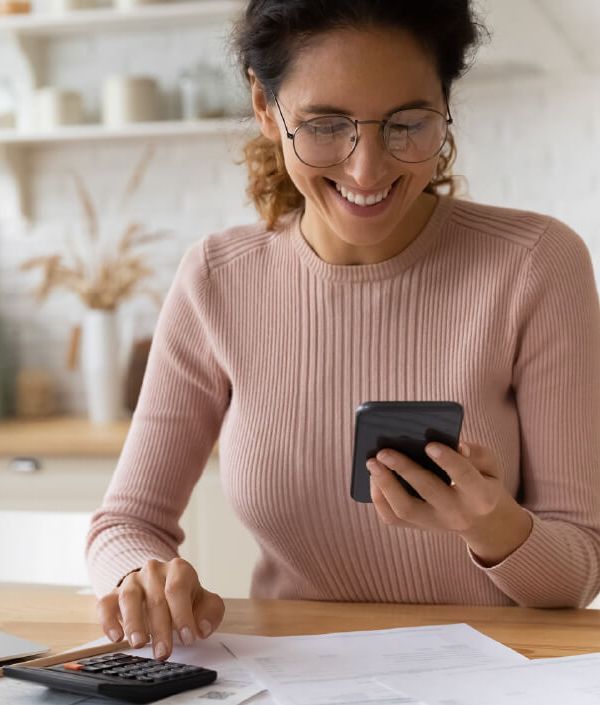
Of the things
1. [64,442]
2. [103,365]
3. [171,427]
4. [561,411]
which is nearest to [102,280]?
[103,365]

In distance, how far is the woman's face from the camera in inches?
49.4

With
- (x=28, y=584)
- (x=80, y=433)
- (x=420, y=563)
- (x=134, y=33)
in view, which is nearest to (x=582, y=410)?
(x=420, y=563)

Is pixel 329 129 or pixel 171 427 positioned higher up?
pixel 329 129

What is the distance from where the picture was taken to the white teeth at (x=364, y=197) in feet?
4.36

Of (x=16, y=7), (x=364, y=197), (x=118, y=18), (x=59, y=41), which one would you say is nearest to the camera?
(x=364, y=197)

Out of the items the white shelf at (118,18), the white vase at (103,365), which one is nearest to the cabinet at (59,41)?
the white shelf at (118,18)

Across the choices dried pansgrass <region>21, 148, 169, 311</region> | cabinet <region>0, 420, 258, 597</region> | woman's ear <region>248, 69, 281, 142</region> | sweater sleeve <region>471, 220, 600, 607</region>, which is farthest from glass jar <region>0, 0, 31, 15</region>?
sweater sleeve <region>471, 220, 600, 607</region>

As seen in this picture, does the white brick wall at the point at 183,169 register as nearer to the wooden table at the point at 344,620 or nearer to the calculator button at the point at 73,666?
the wooden table at the point at 344,620

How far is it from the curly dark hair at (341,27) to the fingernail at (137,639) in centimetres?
65

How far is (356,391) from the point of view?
4.80ft

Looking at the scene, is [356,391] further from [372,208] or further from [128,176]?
[128,176]

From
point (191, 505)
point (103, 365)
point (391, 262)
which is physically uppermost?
point (391, 262)

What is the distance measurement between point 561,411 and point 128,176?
85.6 inches

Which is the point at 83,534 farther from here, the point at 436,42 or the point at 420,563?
the point at 436,42
